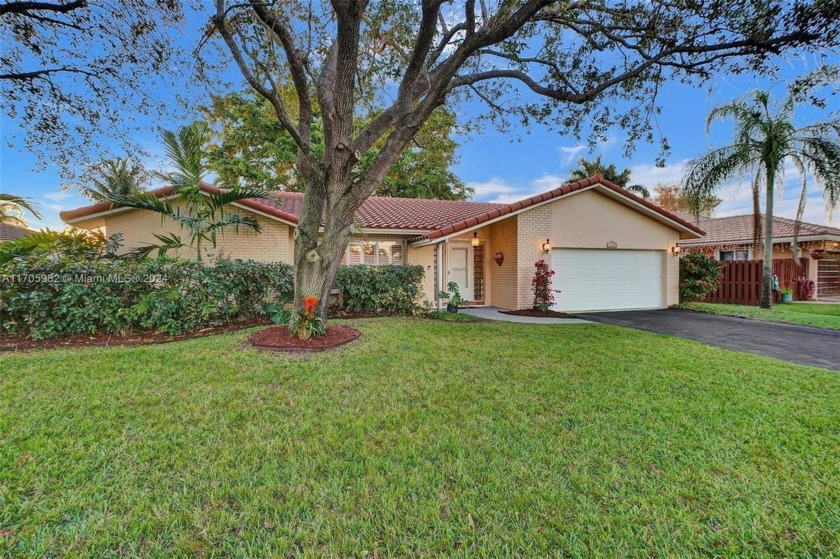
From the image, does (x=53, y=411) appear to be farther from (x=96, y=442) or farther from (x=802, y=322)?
(x=802, y=322)

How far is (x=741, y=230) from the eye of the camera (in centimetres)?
2003

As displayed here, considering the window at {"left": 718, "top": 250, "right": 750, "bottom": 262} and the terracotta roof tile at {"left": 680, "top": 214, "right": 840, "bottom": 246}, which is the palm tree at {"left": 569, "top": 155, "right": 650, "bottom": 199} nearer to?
the terracotta roof tile at {"left": 680, "top": 214, "right": 840, "bottom": 246}

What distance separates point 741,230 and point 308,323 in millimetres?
24381

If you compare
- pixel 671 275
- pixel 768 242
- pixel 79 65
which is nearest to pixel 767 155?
pixel 768 242

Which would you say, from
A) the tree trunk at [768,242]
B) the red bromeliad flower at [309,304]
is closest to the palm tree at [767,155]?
the tree trunk at [768,242]

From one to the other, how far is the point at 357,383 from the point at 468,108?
29.2 ft

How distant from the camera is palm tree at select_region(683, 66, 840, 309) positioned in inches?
456

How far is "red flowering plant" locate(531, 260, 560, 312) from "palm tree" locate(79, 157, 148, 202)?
12222mm

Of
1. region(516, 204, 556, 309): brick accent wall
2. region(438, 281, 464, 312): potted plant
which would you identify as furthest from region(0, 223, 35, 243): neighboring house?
region(516, 204, 556, 309): brick accent wall

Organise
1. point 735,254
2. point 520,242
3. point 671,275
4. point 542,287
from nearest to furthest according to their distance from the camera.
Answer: point 542,287 → point 520,242 → point 671,275 → point 735,254

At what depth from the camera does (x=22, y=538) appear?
2.19m

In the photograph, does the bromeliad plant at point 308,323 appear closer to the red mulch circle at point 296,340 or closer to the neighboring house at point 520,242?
the red mulch circle at point 296,340

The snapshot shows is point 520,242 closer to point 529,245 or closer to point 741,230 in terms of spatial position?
point 529,245

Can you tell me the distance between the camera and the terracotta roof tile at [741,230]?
694 inches
